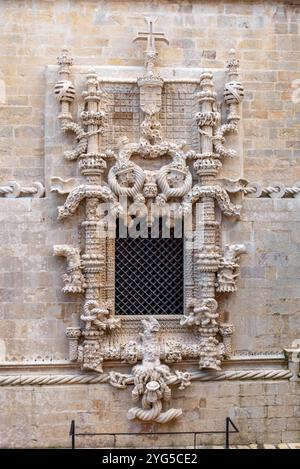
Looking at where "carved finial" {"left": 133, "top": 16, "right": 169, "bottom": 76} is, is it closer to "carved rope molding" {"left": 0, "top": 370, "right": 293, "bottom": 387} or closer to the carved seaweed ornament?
the carved seaweed ornament

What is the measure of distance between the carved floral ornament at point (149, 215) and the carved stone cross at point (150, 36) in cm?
1

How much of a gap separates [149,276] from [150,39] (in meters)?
2.88

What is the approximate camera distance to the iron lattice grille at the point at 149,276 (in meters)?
7.07

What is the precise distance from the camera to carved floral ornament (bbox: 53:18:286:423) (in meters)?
6.81

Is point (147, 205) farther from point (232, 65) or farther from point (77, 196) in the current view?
point (232, 65)

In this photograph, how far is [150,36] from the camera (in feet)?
22.9

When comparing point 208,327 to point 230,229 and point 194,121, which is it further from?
point 194,121

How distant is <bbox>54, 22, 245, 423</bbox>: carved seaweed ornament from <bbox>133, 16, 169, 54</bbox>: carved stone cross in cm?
1

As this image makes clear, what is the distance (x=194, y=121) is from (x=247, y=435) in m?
3.89

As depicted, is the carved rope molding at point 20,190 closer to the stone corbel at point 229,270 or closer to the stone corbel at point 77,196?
the stone corbel at point 77,196

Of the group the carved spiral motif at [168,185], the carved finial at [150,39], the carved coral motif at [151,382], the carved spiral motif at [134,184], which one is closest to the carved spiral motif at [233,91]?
the carved finial at [150,39]

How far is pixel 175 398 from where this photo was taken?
6.96 m

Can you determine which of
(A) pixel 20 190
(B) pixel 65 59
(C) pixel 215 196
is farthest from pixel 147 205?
(B) pixel 65 59

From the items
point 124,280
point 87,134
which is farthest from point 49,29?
point 124,280
